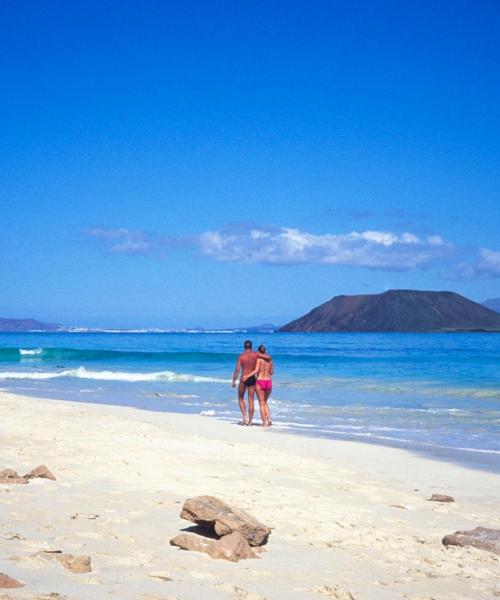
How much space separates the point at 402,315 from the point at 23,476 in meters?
→ 174

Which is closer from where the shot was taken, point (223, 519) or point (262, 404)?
point (223, 519)

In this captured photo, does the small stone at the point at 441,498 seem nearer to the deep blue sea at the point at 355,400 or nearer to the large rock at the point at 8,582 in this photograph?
the deep blue sea at the point at 355,400

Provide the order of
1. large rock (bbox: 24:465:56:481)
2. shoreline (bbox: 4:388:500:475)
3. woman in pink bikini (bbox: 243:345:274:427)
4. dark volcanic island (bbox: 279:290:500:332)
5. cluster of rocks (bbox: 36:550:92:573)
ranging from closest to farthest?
cluster of rocks (bbox: 36:550:92:573)
large rock (bbox: 24:465:56:481)
shoreline (bbox: 4:388:500:475)
woman in pink bikini (bbox: 243:345:274:427)
dark volcanic island (bbox: 279:290:500:332)

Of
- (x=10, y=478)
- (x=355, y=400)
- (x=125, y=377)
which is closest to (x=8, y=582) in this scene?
(x=10, y=478)

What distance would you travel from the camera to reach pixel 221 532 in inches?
195

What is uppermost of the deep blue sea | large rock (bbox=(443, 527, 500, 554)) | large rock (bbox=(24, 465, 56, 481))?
large rock (bbox=(24, 465, 56, 481))

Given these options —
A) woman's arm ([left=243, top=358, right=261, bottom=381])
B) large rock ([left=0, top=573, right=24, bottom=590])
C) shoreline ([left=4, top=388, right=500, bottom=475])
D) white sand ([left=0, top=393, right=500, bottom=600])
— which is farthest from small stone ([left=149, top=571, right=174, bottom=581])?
woman's arm ([left=243, top=358, right=261, bottom=381])

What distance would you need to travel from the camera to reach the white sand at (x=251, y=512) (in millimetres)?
4062

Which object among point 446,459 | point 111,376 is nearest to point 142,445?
point 446,459

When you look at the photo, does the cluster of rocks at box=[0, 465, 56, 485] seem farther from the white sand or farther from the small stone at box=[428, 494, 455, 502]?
the small stone at box=[428, 494, 455, 502]

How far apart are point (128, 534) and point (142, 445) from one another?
16.4 ft

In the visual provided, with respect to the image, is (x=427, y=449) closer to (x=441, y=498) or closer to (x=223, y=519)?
(x=441, y=498)

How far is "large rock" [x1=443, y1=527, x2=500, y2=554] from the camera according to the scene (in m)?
5.11

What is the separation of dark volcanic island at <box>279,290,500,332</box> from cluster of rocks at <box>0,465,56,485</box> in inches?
6467
